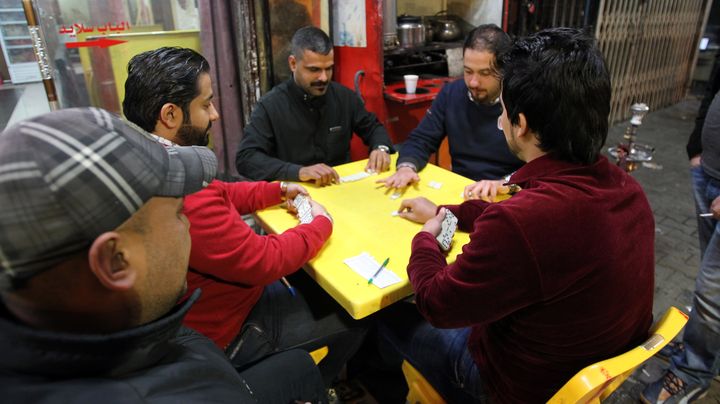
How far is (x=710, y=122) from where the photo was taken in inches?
78.4

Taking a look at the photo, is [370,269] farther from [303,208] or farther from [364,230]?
[303,208]

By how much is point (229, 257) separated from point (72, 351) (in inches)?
29.3

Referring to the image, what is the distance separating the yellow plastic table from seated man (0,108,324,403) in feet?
2.07

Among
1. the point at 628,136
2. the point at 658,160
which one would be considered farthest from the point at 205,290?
the point at 658,160

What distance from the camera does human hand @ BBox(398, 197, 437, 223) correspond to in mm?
1690

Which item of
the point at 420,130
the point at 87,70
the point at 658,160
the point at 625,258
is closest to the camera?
the point at 625,258

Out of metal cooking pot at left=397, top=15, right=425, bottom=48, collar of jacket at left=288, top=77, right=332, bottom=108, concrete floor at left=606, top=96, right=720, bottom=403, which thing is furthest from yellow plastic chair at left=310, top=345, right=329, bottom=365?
metal cooking pot at left=397, top=15, right=425, bottom=48

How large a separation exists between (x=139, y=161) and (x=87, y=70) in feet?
9.59

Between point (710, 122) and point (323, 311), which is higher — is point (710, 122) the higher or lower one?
the higher one

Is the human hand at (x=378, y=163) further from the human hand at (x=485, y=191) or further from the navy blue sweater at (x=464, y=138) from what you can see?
the human hand at (x=485, y=191)

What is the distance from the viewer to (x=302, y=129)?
2678mm

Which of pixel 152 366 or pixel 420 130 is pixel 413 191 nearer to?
pixel 420 130

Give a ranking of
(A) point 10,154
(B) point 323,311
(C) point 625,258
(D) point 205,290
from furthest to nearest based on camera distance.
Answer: (B) point 323,311 → (D) point 205,290 → (C) point 625,258 → (A) point 10,154

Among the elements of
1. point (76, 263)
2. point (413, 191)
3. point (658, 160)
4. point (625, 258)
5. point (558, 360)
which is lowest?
point (658, 160)
